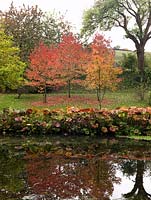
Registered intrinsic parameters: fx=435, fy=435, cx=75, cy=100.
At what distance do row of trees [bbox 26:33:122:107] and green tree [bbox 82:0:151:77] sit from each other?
9863 mm

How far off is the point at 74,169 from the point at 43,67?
21460mm

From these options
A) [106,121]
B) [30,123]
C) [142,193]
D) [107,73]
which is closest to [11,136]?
[30,123]

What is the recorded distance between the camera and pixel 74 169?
40.1ft

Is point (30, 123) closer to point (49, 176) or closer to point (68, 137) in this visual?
point (68, 137)

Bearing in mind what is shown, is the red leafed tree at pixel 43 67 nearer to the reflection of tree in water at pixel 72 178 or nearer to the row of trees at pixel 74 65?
the row of trees at pixel 74 65

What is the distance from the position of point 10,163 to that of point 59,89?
29.8 meters

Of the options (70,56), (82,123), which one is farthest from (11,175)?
(70,56)

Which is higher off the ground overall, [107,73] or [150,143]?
[107,73]

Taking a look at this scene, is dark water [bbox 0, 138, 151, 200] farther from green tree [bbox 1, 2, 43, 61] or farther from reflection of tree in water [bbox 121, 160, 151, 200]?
green tree [bbox 1, 2, 43, 61]

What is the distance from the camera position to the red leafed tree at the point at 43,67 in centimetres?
3291

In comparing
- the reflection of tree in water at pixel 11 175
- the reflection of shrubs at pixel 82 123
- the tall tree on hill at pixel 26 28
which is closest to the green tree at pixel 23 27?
the tall tree on hill at pixel 26 28

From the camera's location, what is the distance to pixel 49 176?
11391 mm

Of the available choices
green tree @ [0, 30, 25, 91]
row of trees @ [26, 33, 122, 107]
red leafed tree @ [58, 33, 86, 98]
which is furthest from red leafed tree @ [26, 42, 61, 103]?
green tree @ [0, 30, 25, 91]

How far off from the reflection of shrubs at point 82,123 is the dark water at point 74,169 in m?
1.39
